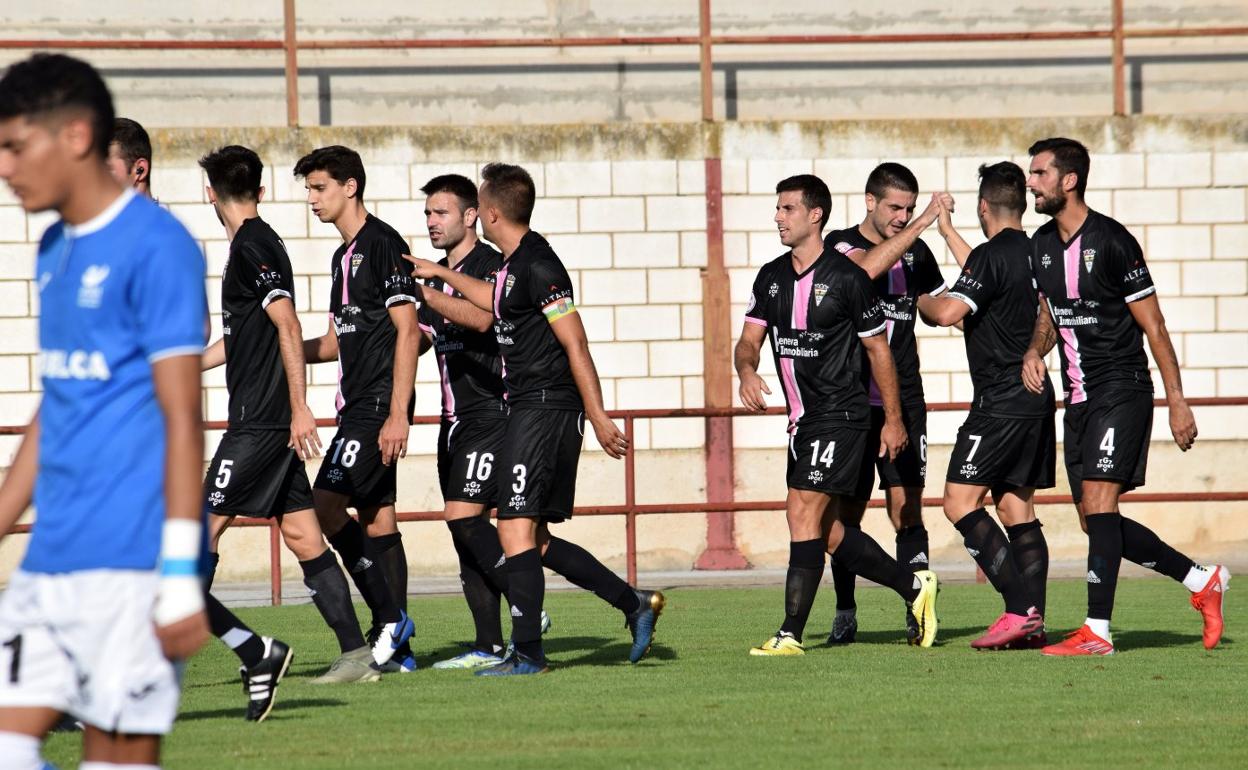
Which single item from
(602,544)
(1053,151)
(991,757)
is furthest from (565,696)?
(602,544)

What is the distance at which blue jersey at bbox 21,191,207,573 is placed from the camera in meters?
3.31

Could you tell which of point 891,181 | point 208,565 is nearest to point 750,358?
point 891,181

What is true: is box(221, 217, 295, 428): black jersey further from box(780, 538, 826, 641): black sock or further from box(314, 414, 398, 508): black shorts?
box(780, 538, 826, 641): black sock

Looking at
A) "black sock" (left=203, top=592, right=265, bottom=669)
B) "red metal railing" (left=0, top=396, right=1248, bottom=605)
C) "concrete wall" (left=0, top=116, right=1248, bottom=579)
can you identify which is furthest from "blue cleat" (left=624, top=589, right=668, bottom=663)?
"concrete wall" (left=0, top=116, right=1248, bottom=579)

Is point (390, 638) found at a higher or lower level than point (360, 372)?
lower

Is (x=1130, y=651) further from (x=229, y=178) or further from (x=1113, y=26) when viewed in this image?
(x=1113, y=26)

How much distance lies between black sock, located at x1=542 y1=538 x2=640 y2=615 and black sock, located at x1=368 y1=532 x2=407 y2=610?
81 cm

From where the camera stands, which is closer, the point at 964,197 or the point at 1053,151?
the point at 1053,151

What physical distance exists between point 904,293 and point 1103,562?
192 cm

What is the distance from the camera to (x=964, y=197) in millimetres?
15141

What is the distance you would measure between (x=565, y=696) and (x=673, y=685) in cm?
57

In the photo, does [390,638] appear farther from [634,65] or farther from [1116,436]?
[634,65]

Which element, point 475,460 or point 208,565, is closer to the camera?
point 208,565

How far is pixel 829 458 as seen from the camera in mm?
8070
